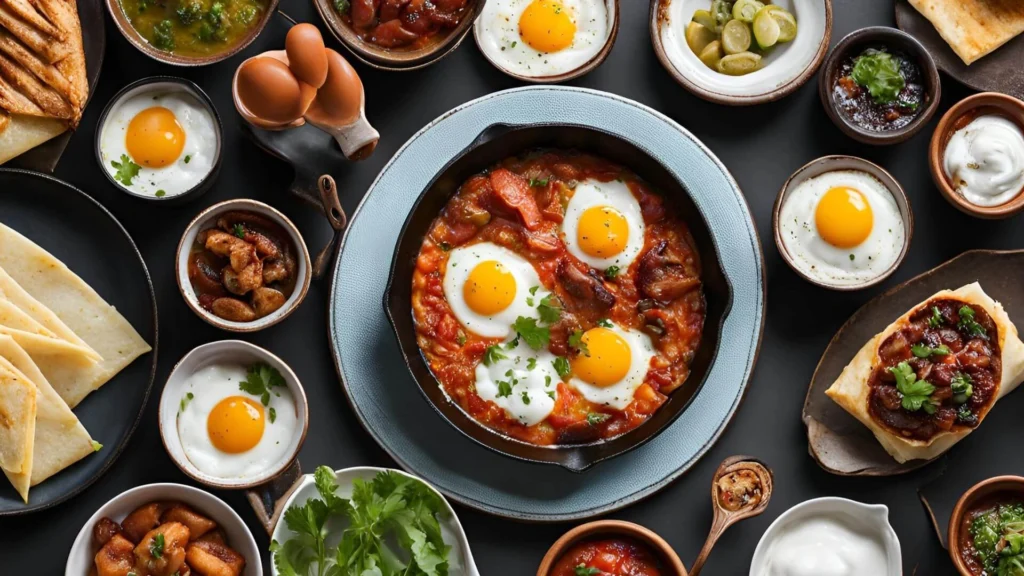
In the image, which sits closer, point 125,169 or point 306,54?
point 306,54

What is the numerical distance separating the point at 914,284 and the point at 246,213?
4.09 metres

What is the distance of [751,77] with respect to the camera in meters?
6.61

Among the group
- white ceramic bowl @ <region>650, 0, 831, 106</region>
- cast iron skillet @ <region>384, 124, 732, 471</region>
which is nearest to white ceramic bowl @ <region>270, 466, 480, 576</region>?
cast iron skillet @ <region>384, 124, 732, 471</region>

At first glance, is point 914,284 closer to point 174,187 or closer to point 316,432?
point 316,432

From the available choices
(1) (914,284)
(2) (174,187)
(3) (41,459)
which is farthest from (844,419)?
(3) (41,459)

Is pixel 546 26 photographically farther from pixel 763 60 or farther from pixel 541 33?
pixel 763 60

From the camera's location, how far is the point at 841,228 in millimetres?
6414

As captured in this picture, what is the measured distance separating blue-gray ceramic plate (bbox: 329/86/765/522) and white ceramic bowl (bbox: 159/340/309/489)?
12.7 inches

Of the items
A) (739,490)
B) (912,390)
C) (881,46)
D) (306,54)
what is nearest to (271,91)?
(306,54)

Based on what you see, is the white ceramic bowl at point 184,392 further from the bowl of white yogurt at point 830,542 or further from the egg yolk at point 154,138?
the bowl of white yogurt at point 830,542

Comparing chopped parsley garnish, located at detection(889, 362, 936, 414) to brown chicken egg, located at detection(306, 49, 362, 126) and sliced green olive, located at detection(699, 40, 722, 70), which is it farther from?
brown chicken egg, located at detection(306, 49, 362, 126)

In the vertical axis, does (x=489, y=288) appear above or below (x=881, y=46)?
below

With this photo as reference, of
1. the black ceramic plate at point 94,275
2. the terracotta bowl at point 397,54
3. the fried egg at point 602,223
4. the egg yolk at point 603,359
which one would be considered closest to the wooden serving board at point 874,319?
the egg yolk at point 603,359

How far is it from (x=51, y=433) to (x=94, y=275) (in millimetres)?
985
